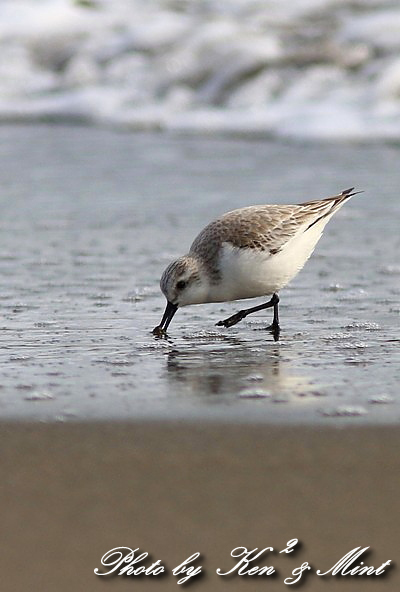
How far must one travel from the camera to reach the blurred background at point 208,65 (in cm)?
1253

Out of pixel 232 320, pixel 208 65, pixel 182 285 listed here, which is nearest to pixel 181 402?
pixel 182 285

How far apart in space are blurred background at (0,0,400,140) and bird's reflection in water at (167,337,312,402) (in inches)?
248

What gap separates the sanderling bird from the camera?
5785 mm

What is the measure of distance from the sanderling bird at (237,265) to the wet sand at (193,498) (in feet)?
5.63

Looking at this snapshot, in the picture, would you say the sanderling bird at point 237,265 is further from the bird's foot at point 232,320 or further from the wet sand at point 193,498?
the wet sand at point 193,498

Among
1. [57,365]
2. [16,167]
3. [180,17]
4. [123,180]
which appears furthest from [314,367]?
[180,17]

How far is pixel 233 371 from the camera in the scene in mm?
5031

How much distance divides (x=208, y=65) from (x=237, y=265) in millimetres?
8614

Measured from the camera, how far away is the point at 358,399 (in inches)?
175

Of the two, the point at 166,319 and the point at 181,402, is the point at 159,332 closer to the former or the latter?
the point at 166,319

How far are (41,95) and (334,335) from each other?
9365 millimetres

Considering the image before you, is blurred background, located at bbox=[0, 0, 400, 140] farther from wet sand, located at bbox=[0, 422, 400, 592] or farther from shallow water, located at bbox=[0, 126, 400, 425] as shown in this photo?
wet sand, located at bbox=[0, 422, 400, 592]

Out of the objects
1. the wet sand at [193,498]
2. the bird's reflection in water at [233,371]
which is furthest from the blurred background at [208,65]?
the wet sand at [193,498]

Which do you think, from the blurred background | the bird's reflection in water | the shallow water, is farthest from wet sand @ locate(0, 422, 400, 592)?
the blurred background
